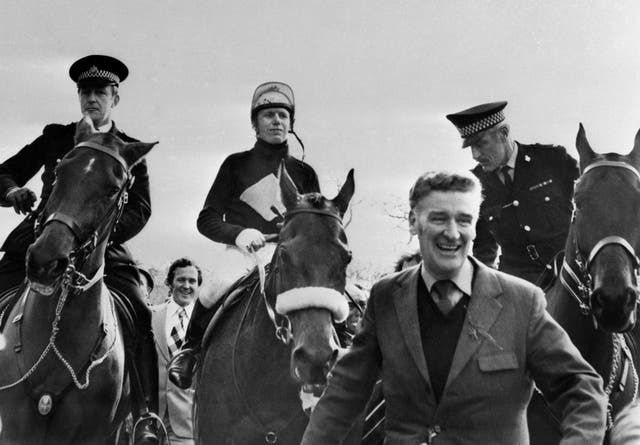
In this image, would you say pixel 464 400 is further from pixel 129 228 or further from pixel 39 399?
pixel 129 228

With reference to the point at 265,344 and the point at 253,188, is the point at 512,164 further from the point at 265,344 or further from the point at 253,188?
the point at 265,344

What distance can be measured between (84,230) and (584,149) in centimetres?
375

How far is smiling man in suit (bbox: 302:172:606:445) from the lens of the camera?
14.5 ft

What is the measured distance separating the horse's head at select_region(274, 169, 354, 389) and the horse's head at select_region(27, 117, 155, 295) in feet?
4.71

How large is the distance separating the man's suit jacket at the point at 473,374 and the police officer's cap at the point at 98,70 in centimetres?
562

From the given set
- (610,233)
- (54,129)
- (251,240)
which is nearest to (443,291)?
(610,233)

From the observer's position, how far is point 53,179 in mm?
9398

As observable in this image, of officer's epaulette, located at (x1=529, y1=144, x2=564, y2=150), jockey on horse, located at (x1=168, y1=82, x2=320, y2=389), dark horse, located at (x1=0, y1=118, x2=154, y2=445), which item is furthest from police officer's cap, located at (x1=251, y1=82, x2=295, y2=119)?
officer's epaulette, located at (x1=529, y1=144, x2=564, y2=150)

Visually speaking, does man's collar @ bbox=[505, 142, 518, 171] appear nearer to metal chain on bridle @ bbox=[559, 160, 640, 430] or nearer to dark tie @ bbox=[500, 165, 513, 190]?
dark tie @ bbox=[500, 165, 513, 190]

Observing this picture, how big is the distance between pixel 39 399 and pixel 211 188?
2.32m

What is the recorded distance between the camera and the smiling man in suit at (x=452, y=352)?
14.5 feet

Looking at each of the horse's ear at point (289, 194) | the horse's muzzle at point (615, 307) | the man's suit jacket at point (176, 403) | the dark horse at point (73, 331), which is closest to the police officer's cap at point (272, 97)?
the dark horse at point (73, 331)

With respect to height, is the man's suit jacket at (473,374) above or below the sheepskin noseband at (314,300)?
below

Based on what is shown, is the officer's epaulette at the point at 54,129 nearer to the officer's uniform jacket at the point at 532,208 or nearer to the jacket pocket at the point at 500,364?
the officer's uniform jacket at the point at 532,208
